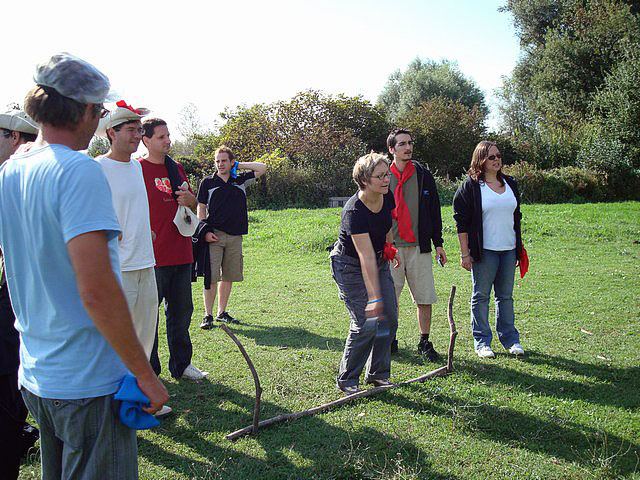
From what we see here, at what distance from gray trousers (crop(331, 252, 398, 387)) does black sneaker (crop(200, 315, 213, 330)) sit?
277 centimetres

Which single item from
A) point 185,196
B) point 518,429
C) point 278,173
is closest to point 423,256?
point 518,429

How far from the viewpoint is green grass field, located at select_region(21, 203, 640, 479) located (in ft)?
12.6

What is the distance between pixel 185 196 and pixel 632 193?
2571cm

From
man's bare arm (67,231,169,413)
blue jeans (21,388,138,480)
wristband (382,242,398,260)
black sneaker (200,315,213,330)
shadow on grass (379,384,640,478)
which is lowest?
shadow on grass (379,384,640,478)

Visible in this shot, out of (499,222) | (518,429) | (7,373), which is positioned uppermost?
(499,222)

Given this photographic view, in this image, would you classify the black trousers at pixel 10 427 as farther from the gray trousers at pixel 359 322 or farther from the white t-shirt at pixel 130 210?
the gray trousers at pixel 359 322

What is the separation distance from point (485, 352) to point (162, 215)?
3.60 m

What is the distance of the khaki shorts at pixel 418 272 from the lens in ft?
20.0

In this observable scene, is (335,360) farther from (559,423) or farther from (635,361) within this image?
(635,361)

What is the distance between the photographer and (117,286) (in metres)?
2.03

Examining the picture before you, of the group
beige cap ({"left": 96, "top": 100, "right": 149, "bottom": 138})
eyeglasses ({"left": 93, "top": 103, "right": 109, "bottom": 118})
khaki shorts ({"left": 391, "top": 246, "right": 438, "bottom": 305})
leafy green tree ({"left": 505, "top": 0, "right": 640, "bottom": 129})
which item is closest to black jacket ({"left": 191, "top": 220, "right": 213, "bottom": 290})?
khaki shorts ({"left": 391, "top": 246, "right": 438, "bottom": 305})

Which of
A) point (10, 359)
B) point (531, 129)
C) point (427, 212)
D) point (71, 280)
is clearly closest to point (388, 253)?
point (427, 212)

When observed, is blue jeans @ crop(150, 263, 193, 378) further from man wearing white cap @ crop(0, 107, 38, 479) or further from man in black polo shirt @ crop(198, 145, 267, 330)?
man in black polo shirt @ crop(198, 145, 267, 330)

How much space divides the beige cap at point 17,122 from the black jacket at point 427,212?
379cm
